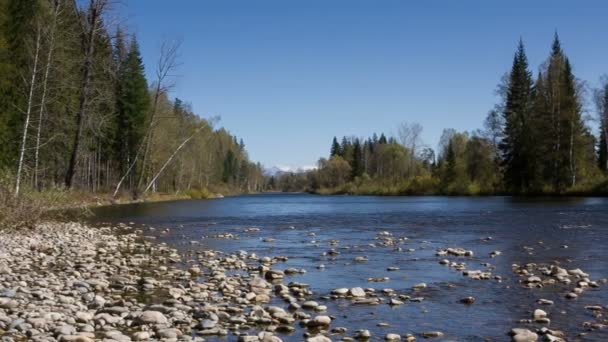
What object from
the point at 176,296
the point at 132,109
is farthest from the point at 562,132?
the point at 176,296

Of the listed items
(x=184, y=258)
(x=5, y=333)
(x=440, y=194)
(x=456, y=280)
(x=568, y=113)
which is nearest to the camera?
(x=5, y=333)

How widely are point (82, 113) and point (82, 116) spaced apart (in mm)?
131

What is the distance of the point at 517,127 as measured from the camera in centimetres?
6538

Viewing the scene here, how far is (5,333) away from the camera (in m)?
6.73

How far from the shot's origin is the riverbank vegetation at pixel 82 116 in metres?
23.3

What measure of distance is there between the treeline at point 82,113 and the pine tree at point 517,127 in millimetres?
34498

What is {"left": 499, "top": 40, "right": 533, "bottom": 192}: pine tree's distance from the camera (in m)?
61.5

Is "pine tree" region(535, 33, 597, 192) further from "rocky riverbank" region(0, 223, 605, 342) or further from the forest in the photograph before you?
"rocky riverbank" region(0, 223, 605, 342)

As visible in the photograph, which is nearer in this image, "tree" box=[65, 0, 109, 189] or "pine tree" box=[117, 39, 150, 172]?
"tree" box=[65, 0, 109, 189]

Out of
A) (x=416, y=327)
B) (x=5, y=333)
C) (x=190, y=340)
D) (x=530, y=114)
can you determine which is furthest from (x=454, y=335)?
(x=530, y=114)

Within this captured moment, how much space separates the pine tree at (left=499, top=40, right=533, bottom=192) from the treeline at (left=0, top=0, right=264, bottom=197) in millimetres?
34498

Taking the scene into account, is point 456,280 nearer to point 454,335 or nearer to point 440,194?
point 454,335

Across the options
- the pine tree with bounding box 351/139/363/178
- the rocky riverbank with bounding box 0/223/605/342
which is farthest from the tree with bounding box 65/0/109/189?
the pine tree with bounding box 351/139/363/178

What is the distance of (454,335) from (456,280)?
13.2 feet
